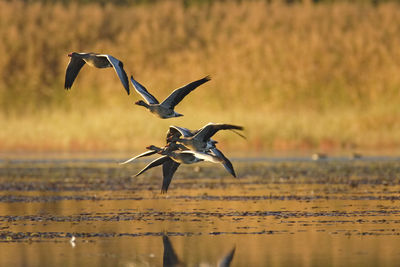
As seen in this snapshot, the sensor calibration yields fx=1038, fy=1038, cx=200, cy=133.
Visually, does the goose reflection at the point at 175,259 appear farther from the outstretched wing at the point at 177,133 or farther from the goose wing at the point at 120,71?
the goose wing at the point at 120,71

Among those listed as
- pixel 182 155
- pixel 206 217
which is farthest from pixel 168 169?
pixel 182 155

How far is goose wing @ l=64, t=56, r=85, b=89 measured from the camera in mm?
17672

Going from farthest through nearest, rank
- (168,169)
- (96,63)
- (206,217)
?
(168,169), (206,217), (96,63)

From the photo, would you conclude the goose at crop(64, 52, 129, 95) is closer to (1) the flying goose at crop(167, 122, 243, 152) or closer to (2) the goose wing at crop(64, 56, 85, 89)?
(2) the goose wing at crop(64, 56, 85, 89)

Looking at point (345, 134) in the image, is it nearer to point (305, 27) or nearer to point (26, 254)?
point (305, 27)

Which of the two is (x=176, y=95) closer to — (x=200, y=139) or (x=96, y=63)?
(x=200, y=139)

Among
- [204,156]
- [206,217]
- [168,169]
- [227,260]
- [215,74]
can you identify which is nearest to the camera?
[227,260]

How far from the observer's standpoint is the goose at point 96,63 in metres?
15.5

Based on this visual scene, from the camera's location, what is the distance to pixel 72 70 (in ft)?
58.2

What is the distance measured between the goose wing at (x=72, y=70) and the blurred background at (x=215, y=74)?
55.2ft

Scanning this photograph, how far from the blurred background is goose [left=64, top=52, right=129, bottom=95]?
1694 cm

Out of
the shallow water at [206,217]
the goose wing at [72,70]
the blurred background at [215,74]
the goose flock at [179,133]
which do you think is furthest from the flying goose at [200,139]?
the blurred background at [215,74]

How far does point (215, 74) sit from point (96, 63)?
2663 centimetres

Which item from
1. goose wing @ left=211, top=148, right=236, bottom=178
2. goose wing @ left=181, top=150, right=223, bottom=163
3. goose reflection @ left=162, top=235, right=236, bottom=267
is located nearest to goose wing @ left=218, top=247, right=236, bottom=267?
goose reflection @ left=162, top=235, right=236, bottom=267
